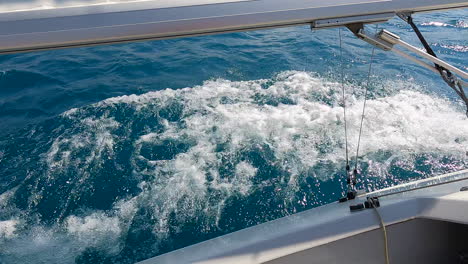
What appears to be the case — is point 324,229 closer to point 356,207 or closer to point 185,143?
point 356,207

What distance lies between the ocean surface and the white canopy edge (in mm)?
2342

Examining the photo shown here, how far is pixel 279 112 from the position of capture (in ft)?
17.7

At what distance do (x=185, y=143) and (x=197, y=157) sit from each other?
366 mm

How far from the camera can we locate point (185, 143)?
472 cm

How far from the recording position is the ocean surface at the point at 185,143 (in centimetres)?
352

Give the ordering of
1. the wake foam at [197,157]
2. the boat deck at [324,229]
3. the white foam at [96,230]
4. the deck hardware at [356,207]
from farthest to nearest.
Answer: the wake foam at [197,157], the white foam at [96,230], the deck hardware at [356,207], the boat deck at [324,229]

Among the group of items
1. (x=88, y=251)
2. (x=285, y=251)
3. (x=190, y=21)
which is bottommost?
(x=88, y=251)

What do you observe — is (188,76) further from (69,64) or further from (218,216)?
(218,216)

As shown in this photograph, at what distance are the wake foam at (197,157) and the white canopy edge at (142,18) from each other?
235 cm

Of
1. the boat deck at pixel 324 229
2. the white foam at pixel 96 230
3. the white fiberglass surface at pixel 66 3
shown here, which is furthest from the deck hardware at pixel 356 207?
the white foam at pixel 96 230

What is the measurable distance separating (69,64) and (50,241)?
4950mm

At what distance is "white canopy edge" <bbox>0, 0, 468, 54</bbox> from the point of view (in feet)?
4.67

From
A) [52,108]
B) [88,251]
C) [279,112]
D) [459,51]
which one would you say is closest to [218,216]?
[88,251]

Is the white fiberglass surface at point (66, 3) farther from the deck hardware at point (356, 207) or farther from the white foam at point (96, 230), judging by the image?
the white foam at point (96, 230)
